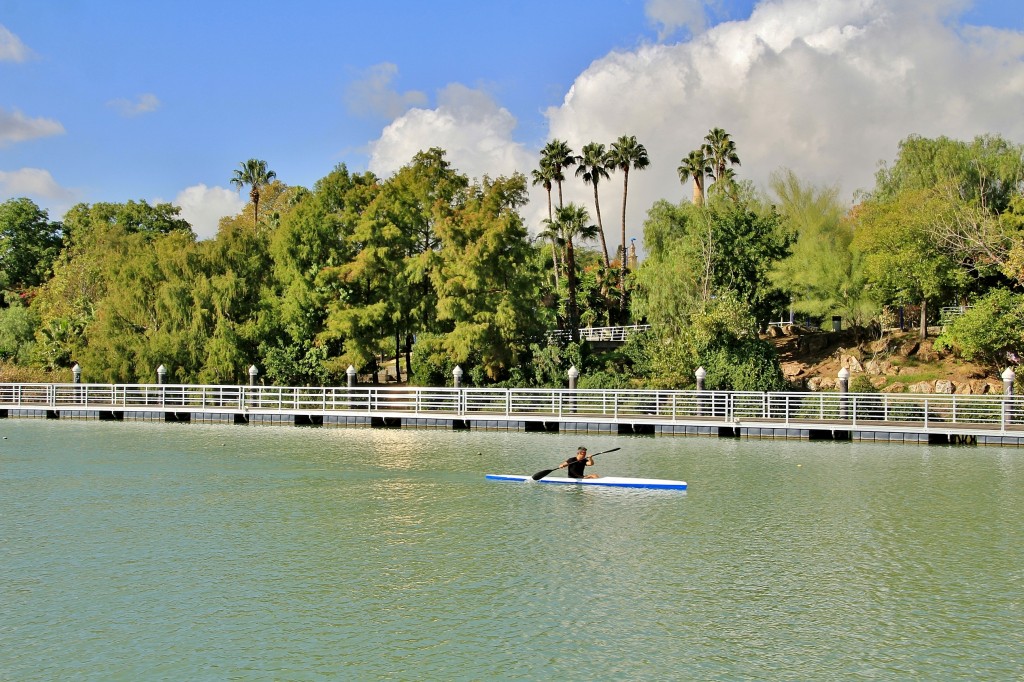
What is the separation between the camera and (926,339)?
180ft

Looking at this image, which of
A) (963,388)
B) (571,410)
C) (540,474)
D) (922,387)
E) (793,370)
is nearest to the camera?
(540,474)

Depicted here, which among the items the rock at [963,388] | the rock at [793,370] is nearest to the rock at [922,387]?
the rock at [963,388]

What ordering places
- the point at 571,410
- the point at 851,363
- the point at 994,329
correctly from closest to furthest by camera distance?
the point at 571,410, the point at 994,329, the point at 851,363

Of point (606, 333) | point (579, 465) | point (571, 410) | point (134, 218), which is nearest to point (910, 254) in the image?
point (606, 333)

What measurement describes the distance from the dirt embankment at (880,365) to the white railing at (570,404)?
212 inches

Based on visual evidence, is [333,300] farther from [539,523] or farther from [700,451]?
[539,523]

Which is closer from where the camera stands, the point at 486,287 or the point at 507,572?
the point at 507,572

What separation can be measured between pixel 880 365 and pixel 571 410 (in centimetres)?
2099

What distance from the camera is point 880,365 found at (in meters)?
53.3

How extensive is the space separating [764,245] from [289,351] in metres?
29.7

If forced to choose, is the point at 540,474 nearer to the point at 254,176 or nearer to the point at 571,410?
the point at 571,410

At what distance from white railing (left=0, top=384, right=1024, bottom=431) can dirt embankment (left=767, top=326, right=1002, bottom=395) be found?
5.38 m

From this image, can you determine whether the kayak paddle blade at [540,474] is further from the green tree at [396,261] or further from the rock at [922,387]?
the rock at [922,387]

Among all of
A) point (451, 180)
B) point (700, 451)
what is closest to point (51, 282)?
point (451, 180)
